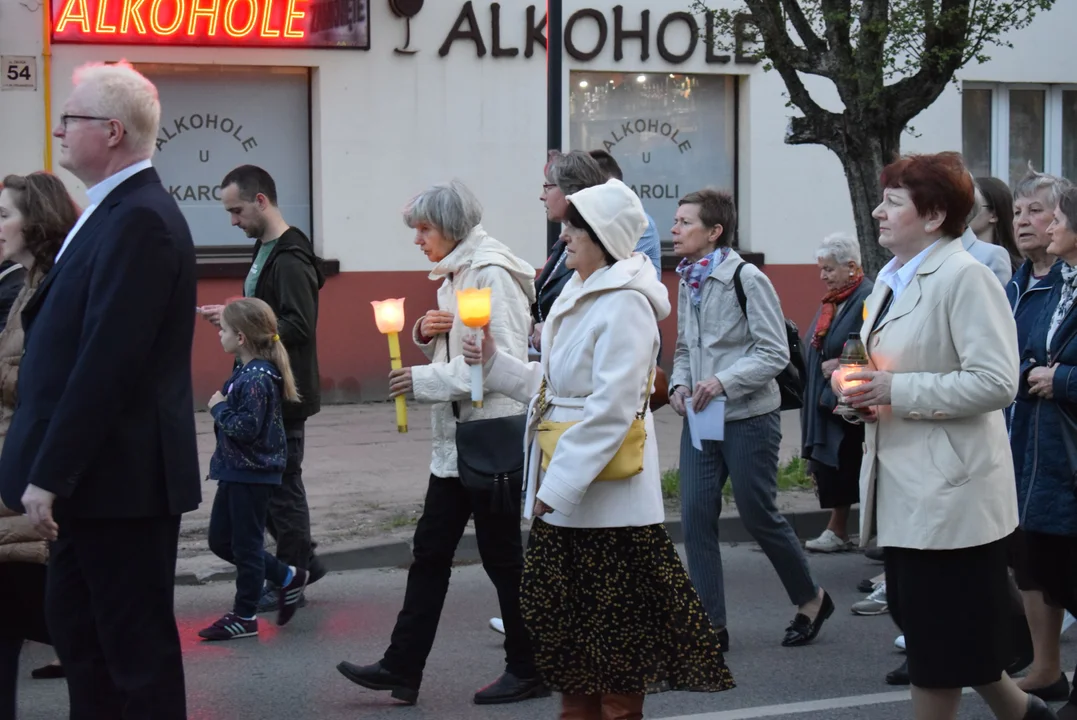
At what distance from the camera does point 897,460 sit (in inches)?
166

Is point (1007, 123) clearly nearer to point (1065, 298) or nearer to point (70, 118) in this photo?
point (1065, 298)

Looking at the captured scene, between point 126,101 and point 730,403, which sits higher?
point 126,101

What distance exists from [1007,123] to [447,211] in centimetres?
1147

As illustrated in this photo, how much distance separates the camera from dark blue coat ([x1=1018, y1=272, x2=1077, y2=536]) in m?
4.96

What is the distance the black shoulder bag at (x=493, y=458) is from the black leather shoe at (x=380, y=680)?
767 millimetres

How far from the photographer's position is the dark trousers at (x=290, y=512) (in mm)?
6766

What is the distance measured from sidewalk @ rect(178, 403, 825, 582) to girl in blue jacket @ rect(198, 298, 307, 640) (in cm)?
114

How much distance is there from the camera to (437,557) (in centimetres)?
537

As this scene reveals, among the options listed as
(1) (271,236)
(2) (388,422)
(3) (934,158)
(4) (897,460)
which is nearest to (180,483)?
(4) (897,460)

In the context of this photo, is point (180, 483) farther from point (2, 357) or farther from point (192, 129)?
point (192, 129)

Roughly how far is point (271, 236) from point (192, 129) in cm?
604

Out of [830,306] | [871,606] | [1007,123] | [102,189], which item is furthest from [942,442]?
[1007,123]

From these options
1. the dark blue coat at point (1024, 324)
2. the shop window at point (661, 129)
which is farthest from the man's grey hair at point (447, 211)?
the shop window at point (661, 129)

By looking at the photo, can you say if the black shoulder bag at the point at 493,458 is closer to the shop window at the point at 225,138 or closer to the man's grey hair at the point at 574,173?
the man's grey hair at the point at 574,173
